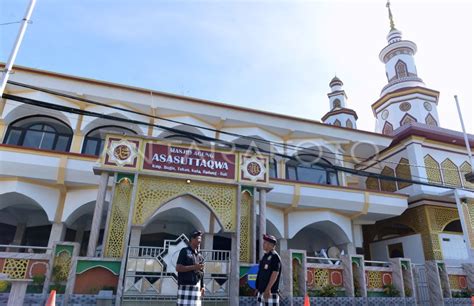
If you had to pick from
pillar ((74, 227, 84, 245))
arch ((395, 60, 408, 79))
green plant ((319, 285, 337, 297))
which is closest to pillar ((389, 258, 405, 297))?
green plant ((319, 285, 337, 297))

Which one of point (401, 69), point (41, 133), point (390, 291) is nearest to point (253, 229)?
point (390, 291)

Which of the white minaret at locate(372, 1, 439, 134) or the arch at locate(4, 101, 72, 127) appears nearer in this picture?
the arch at locate(4, 101, 72, 127)

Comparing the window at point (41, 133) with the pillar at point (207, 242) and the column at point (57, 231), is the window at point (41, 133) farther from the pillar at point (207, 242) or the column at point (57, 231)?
the pillar at point (207, 242)

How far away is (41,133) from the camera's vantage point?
11.5m

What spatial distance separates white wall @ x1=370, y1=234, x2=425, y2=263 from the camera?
1254 cm

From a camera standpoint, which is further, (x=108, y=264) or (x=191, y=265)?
(x=108, y=264)

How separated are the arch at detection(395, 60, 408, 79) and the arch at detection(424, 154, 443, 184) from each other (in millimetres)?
7669

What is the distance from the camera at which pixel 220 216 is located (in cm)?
733

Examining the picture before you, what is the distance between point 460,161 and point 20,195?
16.6 metres

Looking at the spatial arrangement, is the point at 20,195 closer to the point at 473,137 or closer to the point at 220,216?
the point at 220,216

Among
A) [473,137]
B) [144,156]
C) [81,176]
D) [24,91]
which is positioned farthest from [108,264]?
[473,137]

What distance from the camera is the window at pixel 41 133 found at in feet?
36.6

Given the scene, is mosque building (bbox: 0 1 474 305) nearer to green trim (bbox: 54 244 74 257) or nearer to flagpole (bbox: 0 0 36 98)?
green trim (bbox: 54 244 74 257)

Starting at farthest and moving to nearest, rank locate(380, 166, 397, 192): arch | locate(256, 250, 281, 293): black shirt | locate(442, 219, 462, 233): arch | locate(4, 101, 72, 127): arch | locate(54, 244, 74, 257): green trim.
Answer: locate(380, 166, 397, 192): arch, locate(442, 219, 462, 233): arch, locate(4, 101, 72, 127): arch, locate(54, 244, 74, 257): green trim, locate(256, 250, 281, 293): black shirt
